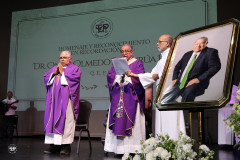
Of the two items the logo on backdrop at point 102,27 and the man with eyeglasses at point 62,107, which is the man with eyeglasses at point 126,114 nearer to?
the man with eyeglasses at point 62,107

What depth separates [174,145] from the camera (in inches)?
52.9

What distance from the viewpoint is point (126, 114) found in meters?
4.07

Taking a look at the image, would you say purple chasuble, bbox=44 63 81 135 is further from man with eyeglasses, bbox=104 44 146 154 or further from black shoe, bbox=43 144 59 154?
man with eyeglasses, bbox=104 44 146 154

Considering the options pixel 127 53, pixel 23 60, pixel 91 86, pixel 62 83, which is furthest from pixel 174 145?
pixel 23 60

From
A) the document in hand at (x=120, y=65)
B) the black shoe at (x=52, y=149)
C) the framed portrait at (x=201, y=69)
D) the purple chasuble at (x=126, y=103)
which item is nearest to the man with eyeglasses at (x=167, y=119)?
the document in hand at (x=120, y=65)

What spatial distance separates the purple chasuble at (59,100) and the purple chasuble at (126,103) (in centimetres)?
68

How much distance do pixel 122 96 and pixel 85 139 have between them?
4.18 m

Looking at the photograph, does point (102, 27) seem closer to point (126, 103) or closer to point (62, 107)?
point (62, 107)

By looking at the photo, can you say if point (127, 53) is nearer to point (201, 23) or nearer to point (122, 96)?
point (122, 96)

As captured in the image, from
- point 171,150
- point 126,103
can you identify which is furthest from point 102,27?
point 171,150

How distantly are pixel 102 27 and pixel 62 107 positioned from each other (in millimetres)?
4022

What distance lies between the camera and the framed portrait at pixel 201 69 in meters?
1.39

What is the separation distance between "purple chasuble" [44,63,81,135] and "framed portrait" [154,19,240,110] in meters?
3.05

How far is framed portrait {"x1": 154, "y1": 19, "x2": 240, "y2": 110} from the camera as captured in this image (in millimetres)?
1388
